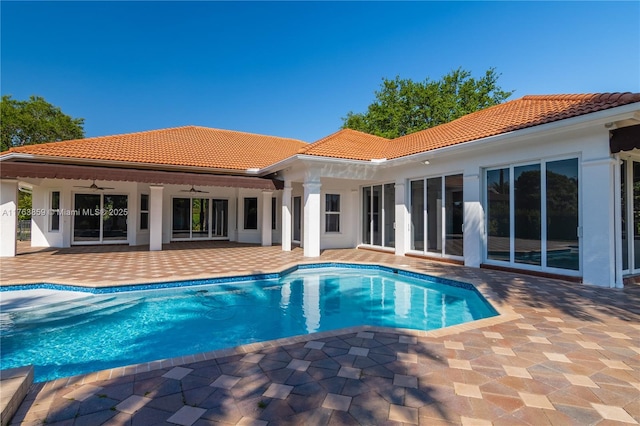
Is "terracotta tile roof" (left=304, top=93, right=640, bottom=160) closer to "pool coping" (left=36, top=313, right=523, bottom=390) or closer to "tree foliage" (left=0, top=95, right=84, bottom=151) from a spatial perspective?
"pool coping" (left=36, top=313, right=523, bottom=390)

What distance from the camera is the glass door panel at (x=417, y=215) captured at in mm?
14734

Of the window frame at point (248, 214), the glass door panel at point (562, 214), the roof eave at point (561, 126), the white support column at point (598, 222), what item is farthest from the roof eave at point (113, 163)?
the white support column at point (598, 222)

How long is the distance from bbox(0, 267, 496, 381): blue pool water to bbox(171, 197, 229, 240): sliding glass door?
45.2 ft

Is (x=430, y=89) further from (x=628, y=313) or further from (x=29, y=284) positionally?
(x=29, y=284)

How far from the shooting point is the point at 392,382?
382cm

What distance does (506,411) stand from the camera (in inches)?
127

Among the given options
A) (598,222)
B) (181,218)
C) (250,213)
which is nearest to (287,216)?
(250,213)

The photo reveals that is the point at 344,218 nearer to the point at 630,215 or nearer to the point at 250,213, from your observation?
the point at 250,213

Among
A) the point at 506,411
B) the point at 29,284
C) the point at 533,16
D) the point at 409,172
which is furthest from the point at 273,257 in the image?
the point at 533,16

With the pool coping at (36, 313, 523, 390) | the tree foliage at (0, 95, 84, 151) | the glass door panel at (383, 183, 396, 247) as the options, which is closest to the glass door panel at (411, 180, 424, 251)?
the glass door panel at (383, 183, 396, 247)

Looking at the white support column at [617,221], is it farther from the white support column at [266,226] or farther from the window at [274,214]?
the window at [274,214]

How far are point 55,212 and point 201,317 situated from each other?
16458 mm

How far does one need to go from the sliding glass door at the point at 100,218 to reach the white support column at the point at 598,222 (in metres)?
22.0

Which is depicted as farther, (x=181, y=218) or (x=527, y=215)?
(x=181, y=218)
